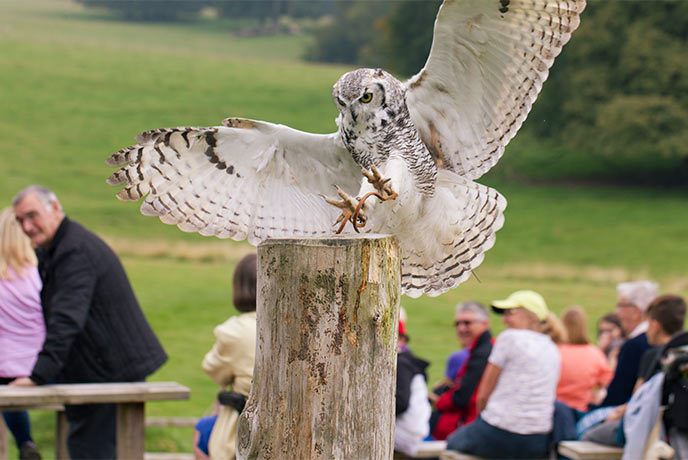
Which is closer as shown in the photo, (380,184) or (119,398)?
(380,184)

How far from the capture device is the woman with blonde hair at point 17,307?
Answer: 19.0 feet

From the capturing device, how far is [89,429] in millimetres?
5301

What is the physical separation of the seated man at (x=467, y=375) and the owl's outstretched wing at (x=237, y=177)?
2495mm

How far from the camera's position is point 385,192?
122 inches

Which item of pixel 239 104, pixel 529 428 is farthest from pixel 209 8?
pixel 529 428

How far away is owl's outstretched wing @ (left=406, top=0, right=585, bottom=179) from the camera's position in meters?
3.56

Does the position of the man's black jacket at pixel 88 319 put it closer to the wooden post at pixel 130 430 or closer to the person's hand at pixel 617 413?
the wooden post at pixel 130 430

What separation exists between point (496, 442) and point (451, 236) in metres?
2.15

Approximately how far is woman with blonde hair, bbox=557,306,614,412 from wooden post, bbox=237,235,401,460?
14.1ft

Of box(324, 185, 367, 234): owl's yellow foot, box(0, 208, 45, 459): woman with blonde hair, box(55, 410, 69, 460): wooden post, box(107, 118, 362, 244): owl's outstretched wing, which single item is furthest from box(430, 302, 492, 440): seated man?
box(324, 185, 367, 234): owl's yellow foot

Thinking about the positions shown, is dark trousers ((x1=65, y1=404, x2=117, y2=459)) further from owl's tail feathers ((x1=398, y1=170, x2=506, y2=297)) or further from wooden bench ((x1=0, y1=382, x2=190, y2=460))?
owl's tail feathers ((x1=398, y1=170, x2=506, y2=297))

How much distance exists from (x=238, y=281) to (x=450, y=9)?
1898mm

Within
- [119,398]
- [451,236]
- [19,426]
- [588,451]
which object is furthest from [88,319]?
[588,451]

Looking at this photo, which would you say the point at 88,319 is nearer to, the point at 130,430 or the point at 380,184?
the point at 130,430
